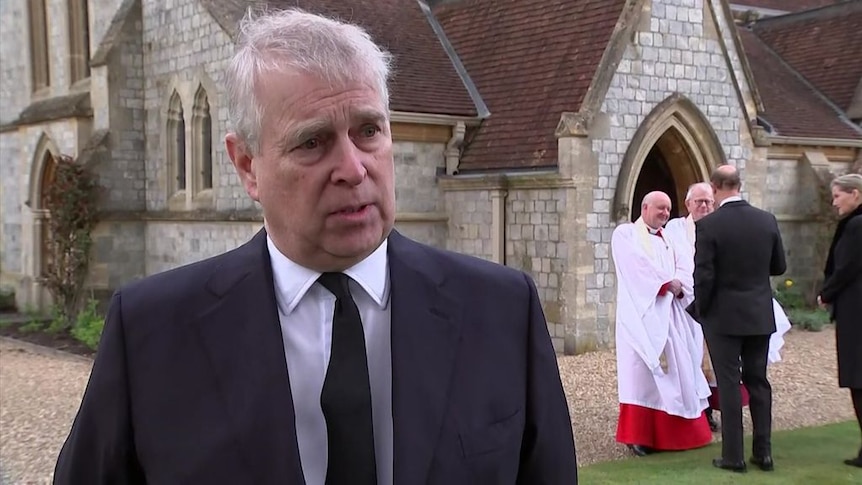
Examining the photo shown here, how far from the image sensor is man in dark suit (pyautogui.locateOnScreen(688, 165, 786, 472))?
5469 millimetres

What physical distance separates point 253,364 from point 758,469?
4.89m

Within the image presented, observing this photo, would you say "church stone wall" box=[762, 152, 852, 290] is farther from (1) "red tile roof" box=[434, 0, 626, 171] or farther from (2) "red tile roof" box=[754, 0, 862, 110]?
(1) "red tile roof" box=[434, 0, 626, 171]

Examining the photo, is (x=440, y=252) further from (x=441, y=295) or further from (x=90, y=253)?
(x=90, y=253)

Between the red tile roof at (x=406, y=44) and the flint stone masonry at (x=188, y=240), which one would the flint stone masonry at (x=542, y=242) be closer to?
the red tile roof at (x=406, y=44)

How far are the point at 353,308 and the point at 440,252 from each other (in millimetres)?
278

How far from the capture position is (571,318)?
1058 centimetres

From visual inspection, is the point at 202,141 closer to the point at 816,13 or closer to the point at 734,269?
the point at 734,269

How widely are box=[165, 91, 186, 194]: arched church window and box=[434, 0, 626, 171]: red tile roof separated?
4808mm

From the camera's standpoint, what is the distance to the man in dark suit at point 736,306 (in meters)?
5.47

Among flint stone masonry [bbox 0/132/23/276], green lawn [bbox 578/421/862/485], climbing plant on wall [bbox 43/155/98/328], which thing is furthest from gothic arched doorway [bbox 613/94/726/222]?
flint stone masonry [bbox 0/132/23/276]

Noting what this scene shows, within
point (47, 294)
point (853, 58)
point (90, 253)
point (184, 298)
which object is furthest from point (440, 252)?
point (853, 58)

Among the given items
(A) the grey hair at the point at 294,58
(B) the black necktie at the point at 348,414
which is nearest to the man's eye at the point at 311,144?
(A) the grey hair at the point at 294,58

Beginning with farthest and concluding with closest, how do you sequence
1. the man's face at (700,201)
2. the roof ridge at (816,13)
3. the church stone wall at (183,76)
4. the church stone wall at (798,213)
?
the roof ridge at (816,13) → the church stone wall at (798,213) → the church stone wall at (183,76) → the man's face at (700,201)

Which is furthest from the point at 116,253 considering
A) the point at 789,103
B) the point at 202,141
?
the point at 789,103
